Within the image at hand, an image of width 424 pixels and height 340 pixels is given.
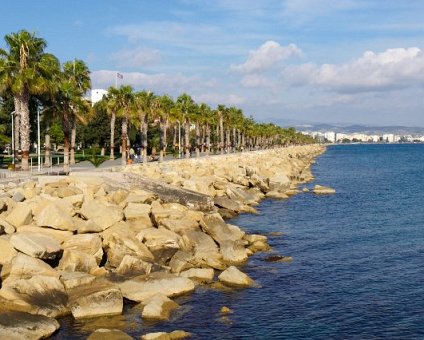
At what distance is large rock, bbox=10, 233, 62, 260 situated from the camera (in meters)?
19.6

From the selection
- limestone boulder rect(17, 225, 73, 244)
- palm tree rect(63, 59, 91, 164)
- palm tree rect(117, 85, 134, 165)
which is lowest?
limestone boulder rect(17, 225, 73, 244)

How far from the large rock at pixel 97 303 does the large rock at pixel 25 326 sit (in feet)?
3.63

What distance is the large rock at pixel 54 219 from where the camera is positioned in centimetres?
2256

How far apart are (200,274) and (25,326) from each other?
7729 mm

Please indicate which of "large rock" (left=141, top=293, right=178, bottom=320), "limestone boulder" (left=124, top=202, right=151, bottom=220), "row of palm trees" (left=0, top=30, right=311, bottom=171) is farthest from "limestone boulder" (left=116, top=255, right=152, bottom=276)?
"row of palm trees" (left=0, top=30, right=311, bottom=171)

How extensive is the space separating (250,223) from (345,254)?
9.57m

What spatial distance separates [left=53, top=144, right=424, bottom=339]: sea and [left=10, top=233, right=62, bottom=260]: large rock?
3.79 meters

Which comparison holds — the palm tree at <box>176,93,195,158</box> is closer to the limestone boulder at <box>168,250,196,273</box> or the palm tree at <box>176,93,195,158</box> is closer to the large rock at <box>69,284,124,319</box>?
the limestone boulder at <box>168,250,196,273</box>

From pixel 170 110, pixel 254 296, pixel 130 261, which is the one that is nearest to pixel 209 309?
pixel 254 296

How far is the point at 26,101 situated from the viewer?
4297 centimetres

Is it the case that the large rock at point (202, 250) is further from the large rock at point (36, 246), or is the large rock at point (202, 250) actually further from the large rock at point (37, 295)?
the large rock at point (37, 295)

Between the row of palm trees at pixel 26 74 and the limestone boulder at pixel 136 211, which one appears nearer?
the limestone boulder at pixel 136 211

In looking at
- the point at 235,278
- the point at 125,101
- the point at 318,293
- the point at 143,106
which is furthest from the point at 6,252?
the point at 143,106

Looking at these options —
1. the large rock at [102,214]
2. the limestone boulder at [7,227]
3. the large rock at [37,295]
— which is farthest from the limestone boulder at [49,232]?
the large rock at [37,295]
